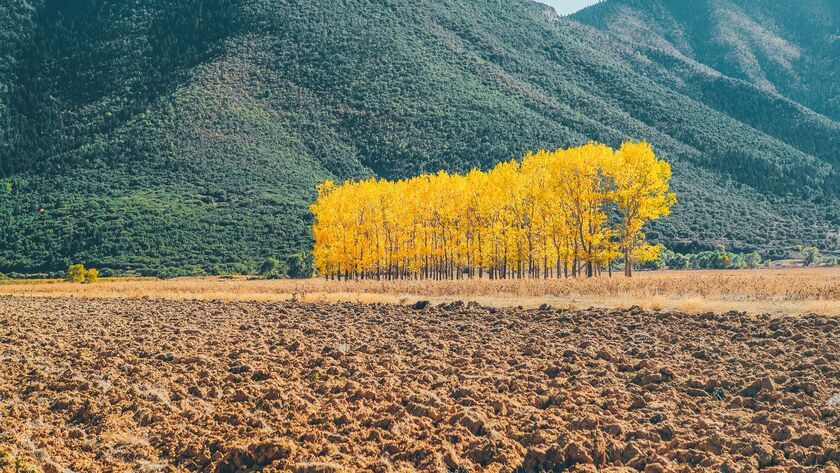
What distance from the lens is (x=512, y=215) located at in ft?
185

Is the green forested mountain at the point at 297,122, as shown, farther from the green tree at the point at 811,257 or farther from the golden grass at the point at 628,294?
the golden grass at the point at 628,294

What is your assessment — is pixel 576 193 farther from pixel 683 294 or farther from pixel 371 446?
pixel 371 446

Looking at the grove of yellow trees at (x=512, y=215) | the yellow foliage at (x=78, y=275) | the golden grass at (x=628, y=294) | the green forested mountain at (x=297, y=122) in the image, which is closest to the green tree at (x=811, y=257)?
the green forested mountain at (x=297, y=122)

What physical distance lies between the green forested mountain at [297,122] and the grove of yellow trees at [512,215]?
28347mm

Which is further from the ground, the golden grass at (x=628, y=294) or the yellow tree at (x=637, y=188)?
the yellow tree at (x=637, y=188)

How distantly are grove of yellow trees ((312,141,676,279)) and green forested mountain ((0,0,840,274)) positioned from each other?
2835 centimetres

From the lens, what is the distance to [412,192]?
66688 mm

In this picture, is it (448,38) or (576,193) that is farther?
(448,38)

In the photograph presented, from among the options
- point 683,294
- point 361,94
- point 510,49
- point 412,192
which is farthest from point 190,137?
point 683,294

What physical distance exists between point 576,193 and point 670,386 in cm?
3604

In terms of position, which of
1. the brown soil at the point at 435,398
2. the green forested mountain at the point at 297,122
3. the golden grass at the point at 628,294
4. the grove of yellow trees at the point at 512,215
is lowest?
the brown soil at the point at 435,398

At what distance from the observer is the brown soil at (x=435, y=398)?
10.7 metres

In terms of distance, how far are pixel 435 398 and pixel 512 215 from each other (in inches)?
1727

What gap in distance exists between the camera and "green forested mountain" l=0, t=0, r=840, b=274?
103m
